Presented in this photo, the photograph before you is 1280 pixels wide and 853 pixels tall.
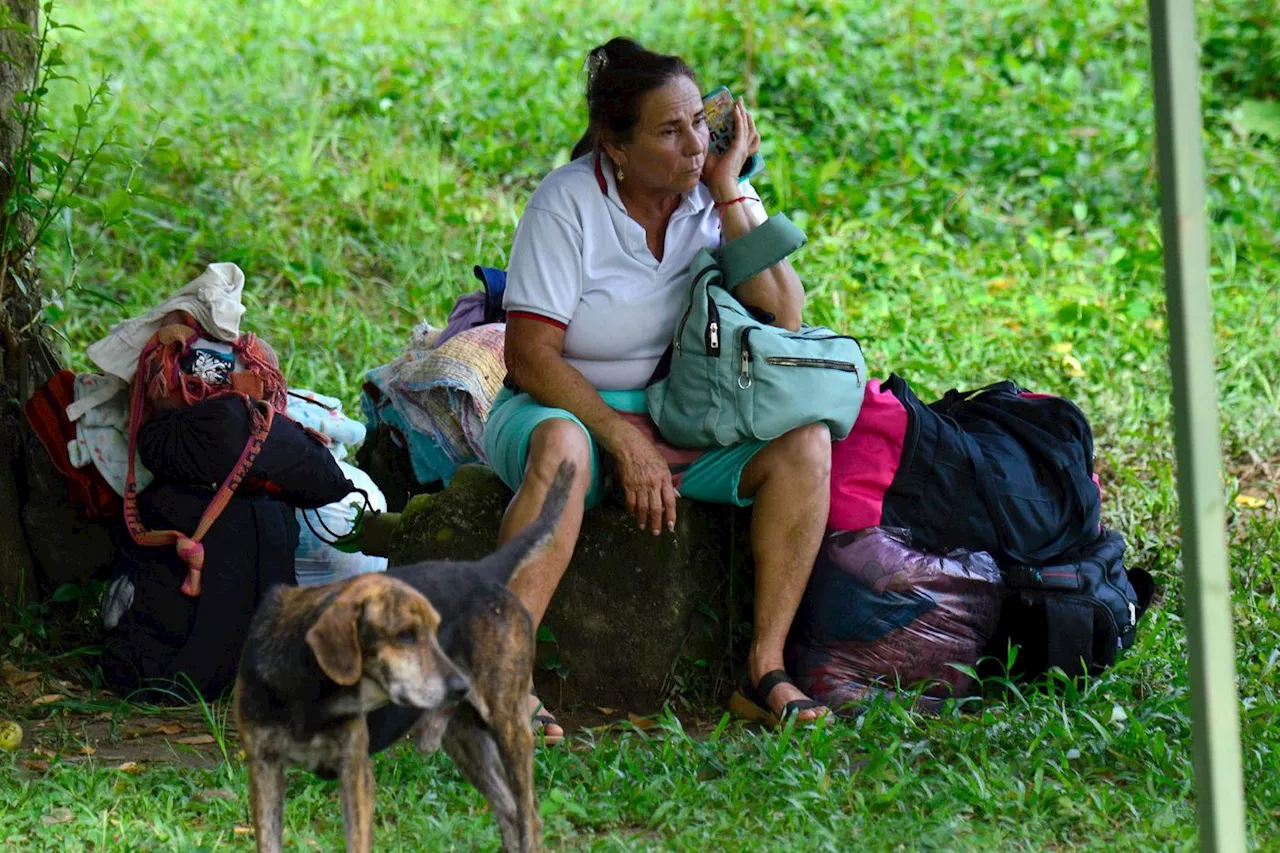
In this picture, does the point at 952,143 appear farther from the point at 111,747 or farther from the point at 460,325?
the point at 111,747

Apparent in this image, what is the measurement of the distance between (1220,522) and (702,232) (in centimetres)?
222

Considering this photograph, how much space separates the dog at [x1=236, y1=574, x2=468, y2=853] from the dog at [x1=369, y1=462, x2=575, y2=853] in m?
0.07

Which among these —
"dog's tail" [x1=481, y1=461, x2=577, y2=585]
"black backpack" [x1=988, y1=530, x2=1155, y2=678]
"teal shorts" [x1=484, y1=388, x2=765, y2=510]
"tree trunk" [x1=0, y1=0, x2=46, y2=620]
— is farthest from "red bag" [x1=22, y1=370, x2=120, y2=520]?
"black backpack" [x1=988, y1=530, x2=1155, y2=678]

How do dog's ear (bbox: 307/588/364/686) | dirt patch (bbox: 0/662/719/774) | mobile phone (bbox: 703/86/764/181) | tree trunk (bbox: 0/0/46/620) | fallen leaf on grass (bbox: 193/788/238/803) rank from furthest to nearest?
tree trunk (bbox: 0/0/46/620)
mobile phone (bbox: 703/86/764/181)
dirt patch (bbox: 0/662/719/774)
fallen leaf on grass (bbox: 193/788/238/803)
dog's ear (bbox: 307/588/364/686)

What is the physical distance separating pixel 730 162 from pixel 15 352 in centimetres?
230

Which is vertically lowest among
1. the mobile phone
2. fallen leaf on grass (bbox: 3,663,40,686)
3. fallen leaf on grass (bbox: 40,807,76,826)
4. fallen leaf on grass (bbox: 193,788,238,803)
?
fallen leaf on grass (bbox: 193,788,238,803)

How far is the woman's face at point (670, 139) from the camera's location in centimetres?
409

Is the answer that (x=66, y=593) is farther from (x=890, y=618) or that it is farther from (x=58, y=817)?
(x=890, y=618)

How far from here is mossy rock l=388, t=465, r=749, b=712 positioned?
14.2 ft

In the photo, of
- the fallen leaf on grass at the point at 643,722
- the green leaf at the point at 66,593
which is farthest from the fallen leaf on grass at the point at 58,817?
the fallen leaf on grass at the point at 643,722

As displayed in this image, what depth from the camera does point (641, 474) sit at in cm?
402

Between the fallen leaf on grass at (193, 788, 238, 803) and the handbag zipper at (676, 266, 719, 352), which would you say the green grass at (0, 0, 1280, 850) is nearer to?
the fallen leaf on grass at (193, 788, 238, 803)

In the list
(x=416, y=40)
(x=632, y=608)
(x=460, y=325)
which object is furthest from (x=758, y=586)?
(x=416, y=40)

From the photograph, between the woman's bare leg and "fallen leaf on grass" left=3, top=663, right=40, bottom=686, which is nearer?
the woman's bare leg
